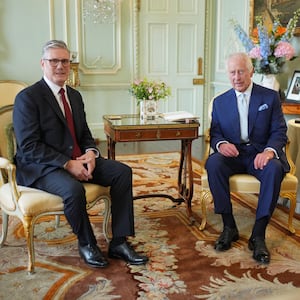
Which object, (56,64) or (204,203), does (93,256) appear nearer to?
(204,203)

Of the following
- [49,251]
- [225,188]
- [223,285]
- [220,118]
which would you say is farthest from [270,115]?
[49,251]

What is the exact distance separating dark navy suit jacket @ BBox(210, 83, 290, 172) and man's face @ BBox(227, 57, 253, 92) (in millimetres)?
77

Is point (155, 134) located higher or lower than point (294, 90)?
lower

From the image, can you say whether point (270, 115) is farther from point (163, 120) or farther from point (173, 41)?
point (173, 41)

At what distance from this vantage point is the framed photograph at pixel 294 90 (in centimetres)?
405

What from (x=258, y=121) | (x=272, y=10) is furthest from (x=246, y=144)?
(x=272, y=10)

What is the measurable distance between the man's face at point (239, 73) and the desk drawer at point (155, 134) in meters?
0.42

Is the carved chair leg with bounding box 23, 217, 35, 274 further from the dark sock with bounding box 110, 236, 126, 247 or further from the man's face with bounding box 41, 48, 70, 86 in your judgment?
the man's face with bounding box 41, 48, 70, 86

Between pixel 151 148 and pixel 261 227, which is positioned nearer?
pixel 261 227

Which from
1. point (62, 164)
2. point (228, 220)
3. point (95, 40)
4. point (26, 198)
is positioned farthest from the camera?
point (95, 40)

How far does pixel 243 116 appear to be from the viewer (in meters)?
2.91

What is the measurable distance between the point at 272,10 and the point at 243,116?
2.41m

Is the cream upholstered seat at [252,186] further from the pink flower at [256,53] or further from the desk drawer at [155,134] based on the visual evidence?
the pink flower at [256,53]

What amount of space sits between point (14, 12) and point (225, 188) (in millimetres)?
4167
